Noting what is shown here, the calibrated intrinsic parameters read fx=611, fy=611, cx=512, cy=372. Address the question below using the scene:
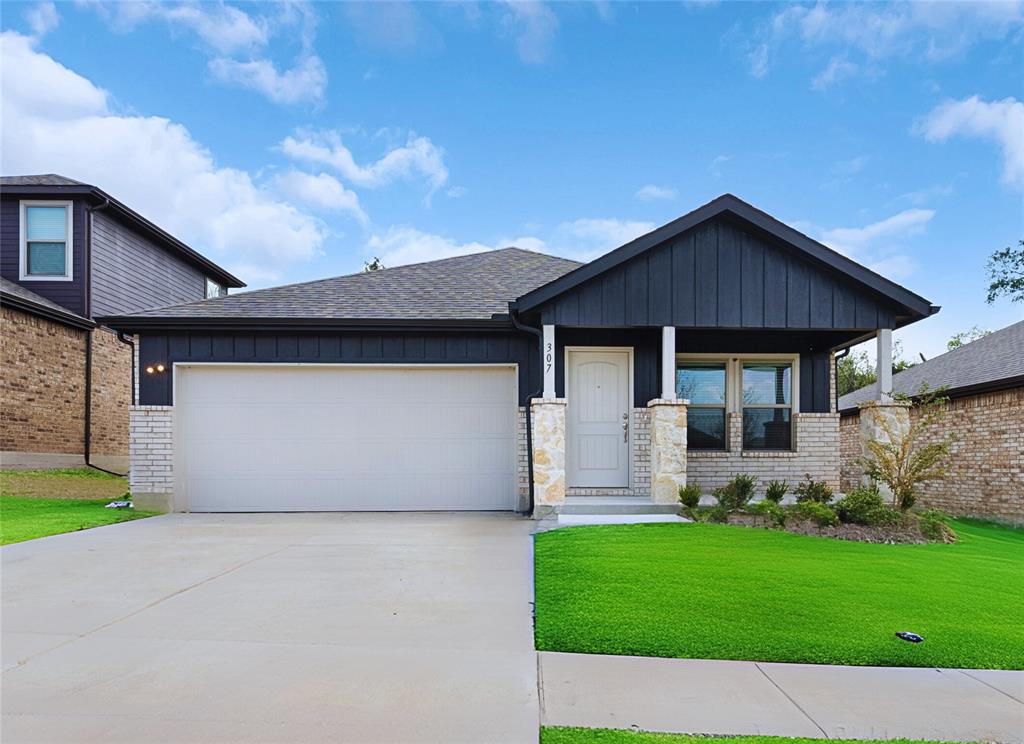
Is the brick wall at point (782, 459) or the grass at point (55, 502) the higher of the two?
the brick wall at point (782, 459)

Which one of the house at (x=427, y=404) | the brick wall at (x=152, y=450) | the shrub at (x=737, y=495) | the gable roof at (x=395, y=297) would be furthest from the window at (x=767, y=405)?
the brick wall at (x=152, y=450)

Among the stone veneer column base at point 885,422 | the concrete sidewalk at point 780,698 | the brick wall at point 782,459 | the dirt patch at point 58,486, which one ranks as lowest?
the dirt patch at point 58,486

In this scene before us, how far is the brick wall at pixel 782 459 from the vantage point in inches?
386

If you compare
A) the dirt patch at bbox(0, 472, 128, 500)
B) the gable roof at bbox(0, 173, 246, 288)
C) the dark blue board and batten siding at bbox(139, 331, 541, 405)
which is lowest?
the dirt patch at bbox(0, 472, 128, 500)

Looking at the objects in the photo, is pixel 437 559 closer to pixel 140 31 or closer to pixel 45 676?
pixel 45 676

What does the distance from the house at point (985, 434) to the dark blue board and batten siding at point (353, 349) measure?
19.0 ft

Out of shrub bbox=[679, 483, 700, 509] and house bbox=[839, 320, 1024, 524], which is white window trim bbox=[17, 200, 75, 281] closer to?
shrub bbox=[679, 483, 700, 509]

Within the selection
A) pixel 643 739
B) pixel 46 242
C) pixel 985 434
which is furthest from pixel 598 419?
Result: pixel 46 242

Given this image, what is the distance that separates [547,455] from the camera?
8250mm

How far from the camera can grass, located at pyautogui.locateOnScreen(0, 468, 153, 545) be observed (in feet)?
26.1

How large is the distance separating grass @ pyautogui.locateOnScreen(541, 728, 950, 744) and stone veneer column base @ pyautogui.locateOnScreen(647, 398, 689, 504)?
565 centimetres

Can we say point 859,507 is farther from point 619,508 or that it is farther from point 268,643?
point 268,643

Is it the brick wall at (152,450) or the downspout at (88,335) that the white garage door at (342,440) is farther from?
the downspout at (88,335)

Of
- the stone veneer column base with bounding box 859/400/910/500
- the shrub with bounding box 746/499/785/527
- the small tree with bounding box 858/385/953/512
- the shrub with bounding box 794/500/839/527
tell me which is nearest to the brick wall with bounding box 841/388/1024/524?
the small tree with bounding box 858/385/953/512
